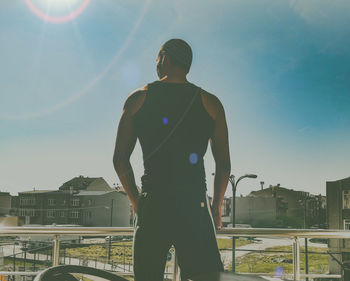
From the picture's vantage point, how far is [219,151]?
1.61 meters

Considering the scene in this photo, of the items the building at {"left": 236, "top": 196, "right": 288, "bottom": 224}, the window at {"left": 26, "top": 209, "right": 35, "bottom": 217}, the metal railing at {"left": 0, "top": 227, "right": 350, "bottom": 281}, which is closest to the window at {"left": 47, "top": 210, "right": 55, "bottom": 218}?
the window at {"left": 26, "top": 209, "right": 35, "bottom": 217}

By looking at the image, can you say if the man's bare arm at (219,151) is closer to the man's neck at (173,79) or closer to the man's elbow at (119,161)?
the man's neck at (173,79)

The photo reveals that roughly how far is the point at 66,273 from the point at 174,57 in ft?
3.58

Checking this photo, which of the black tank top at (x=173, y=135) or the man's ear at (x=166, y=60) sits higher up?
the man's ear at (x=166, y=60)

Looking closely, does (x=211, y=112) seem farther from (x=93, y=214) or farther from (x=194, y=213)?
(x=93, y=214)

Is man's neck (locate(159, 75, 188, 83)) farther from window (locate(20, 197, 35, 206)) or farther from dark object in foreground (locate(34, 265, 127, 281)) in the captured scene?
window (locate(20, 197, 35, 206))

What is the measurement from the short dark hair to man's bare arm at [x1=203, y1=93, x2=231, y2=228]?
0.70ft

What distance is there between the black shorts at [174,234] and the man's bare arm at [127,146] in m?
0.20

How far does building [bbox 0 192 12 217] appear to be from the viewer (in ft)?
A: 202

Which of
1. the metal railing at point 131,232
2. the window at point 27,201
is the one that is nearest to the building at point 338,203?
the metal railing at point 131,232

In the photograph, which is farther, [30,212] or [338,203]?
[30,212]

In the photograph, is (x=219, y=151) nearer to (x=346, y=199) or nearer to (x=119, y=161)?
(x=119, y=161)

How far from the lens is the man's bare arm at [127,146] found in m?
1.56

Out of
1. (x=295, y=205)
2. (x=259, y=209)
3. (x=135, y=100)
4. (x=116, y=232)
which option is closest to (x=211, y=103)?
(x=135, y=100)
